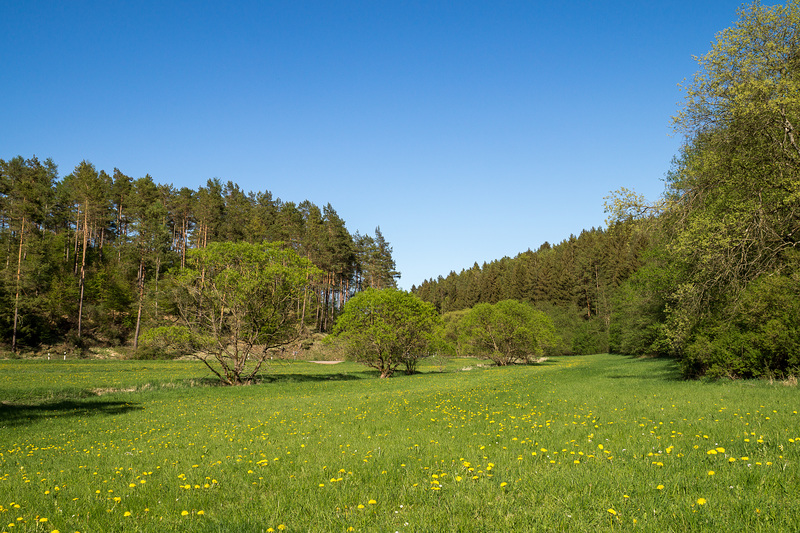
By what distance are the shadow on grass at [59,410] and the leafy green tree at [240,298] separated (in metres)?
7.60

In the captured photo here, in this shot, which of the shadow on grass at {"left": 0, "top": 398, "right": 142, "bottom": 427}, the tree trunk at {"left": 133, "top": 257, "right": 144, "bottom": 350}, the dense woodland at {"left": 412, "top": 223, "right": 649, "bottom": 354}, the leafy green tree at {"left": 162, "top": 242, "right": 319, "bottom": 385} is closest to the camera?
the shadow on grass at {"left": 0, "top": 398, "right": 142, "bottom": 427}

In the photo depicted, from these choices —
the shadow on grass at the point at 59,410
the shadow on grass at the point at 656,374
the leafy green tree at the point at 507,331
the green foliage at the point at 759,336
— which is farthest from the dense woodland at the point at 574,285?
the shadow on grass at the point at 59,410

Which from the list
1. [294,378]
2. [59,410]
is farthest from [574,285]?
[59,410]

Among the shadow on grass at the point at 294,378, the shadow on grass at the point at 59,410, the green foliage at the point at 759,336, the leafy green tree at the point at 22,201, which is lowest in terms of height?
the shadow on grass at the point at 294,378

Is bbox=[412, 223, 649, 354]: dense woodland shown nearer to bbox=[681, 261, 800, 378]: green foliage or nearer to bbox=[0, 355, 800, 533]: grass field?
bbox=[681, 261, 800, 378]: green foliage

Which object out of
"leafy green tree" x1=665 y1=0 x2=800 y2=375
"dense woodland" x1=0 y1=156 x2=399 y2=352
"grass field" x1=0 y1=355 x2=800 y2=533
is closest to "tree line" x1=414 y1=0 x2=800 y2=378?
"leafy green tree" x1=665 y1=0 x2=800 y2=375

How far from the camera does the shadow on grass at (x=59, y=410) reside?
58.6 ft

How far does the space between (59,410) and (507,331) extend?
47479mm

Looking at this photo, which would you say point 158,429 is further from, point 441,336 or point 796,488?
point 441,336

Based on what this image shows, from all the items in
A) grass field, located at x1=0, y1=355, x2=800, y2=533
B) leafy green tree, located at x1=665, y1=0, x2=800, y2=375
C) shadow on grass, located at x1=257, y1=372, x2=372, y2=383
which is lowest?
shadow on grass, located at x1=257, y1=372, x2=372, y2=383

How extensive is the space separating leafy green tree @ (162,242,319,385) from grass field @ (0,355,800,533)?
15.4m

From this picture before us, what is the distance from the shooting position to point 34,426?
15.9 m

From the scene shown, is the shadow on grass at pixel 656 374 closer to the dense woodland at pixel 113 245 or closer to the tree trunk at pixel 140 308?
the dense woodland at pixel 113 245

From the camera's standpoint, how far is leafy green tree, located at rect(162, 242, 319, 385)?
30723 mm
